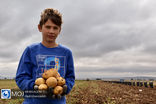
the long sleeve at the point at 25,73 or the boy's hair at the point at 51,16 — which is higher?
the boy's hair at the point at 51,16

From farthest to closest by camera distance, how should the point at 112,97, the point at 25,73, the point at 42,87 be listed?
the point at 112,97 → the point at 25,73 → the point at 42,87

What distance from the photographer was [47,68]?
2234 mm

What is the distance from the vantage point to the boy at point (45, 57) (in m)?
2.20

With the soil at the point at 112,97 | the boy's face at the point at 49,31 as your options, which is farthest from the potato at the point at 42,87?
the soil at the point at 112,97

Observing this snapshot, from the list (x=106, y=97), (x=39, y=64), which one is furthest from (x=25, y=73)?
(x=106, y=97)

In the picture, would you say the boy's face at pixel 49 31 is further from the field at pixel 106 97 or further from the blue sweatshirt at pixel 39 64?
the field at pixel 106 97

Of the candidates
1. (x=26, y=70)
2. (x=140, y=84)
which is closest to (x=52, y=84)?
(x=26, y=70)

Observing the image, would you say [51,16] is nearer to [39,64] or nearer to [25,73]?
[39,64]

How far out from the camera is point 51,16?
2.28m

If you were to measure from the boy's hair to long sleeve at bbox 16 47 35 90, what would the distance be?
43 cm

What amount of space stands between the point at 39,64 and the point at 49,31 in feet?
1.41

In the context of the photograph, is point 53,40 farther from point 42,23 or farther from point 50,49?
point 42,23

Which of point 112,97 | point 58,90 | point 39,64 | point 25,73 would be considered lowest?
point 112,97

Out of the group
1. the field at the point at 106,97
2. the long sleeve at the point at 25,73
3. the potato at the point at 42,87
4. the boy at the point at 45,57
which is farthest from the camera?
the field at the point at 106,97
